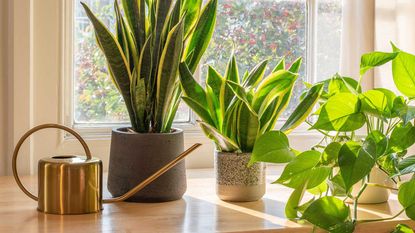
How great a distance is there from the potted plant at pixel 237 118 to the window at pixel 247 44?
1.33 feet

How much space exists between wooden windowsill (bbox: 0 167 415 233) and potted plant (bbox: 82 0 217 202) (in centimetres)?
6

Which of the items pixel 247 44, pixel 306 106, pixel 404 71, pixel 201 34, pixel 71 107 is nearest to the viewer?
pixel 404 71

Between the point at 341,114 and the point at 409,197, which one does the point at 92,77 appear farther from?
the point at 409,197

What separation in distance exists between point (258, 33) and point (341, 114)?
749mm

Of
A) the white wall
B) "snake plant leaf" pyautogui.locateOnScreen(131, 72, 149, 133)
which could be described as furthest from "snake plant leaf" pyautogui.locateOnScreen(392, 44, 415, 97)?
the white wall

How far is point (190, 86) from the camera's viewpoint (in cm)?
→ 143

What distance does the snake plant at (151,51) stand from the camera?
1403 mm

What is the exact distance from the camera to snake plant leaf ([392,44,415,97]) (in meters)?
1.28

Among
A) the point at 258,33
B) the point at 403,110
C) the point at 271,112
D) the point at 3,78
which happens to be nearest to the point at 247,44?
the point at 258,33

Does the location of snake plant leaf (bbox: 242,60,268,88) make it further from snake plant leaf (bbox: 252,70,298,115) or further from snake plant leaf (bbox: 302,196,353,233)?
snake plant leaf (bbox: 302,196,353,233)

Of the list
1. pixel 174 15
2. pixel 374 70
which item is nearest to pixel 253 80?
pixel 174 15

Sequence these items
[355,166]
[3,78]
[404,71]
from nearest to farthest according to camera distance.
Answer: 1. [355,166]
2. [404,71]
3. [3,78]

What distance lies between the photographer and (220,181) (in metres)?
1.45

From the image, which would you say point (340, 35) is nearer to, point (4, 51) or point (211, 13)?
point (211, 13)
